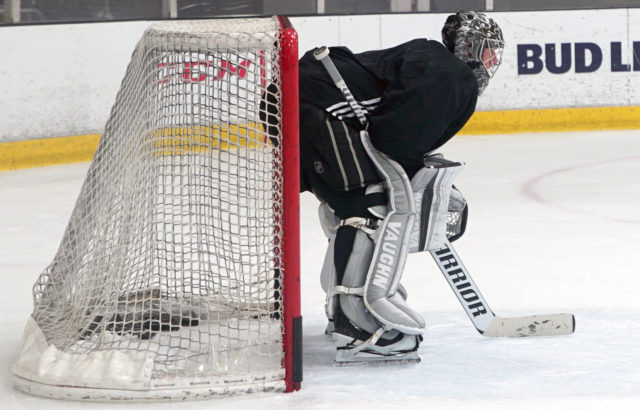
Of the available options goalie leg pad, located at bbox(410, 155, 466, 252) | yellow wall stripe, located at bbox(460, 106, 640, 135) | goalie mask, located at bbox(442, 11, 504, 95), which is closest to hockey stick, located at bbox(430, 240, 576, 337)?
goalie leg pad, located at bbox(410, 155, 466, 252)

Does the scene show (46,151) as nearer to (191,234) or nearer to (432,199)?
(191,234)

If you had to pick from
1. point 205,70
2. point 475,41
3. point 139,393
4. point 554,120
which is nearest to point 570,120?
point 554,120

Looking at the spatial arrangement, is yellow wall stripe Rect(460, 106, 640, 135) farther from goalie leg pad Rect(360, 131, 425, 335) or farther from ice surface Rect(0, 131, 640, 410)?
goalie leg pad Rect(360, 131, 425, 335)

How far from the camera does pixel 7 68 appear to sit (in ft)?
18.5

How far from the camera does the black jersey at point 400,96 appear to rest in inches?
91.2

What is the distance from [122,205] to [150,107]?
23 centimetres

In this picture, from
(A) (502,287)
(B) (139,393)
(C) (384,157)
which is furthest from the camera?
(A) (502,287)

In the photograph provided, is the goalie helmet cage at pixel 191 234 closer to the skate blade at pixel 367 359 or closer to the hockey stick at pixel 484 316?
the skate blade at pixel 367 359

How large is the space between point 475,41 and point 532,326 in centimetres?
77

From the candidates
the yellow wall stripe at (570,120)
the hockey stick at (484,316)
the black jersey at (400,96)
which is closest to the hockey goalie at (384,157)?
the black jersey at (400,96)

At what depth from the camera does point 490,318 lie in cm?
276

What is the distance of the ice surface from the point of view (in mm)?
2348

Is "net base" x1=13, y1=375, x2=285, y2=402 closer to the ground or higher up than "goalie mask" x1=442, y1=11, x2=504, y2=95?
closer to the ground

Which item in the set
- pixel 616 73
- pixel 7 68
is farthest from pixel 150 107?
pixel 616 73
